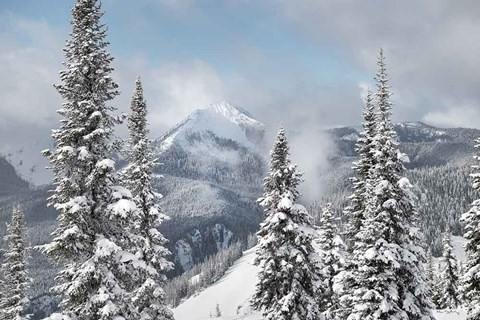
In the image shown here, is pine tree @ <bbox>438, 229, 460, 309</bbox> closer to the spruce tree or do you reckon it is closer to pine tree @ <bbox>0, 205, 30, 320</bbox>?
the spruce tree

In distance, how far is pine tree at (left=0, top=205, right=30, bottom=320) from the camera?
36.0 metres

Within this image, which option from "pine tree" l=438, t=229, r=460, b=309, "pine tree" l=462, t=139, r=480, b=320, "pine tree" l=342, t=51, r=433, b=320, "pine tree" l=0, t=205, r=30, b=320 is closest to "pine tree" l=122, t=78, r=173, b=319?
"pine tree" l=342, t=51, r=433, b=320

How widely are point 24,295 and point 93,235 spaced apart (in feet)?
75.4

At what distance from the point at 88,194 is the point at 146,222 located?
10.8 m

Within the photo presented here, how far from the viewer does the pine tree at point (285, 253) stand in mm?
28312

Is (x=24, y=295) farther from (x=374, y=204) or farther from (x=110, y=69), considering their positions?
(x=374, y=204)

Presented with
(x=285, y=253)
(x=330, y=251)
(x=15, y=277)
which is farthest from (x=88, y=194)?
(x=330, y=251)

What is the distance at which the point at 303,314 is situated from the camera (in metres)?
28.2

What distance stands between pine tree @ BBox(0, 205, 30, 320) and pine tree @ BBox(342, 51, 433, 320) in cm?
2603

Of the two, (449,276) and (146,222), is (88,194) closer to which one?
(146,222)

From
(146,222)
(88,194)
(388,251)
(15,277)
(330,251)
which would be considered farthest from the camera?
(330,251)

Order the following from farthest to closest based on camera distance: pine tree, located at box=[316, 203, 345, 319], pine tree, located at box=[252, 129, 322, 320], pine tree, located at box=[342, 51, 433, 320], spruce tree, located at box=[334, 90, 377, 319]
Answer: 1. pine tree, located at box=[316, 203, 345, 319]
2. spruce tree, located at box=[334, 90, 377, 319]
3. pine tree, located at box=[252, 129, 322, 320]
4. pine tree, located at box=[342, 51, 433, 320]

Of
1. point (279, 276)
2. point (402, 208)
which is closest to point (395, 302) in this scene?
point (402, 208)

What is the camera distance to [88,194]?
18391mm
